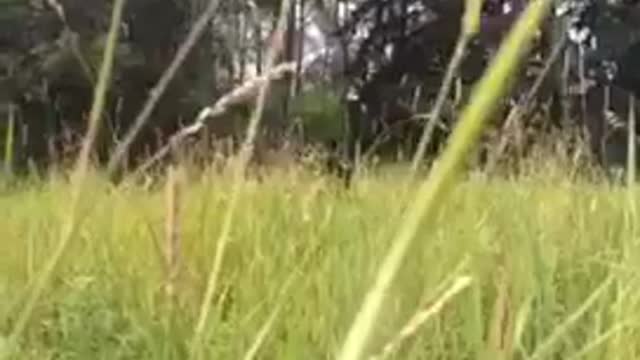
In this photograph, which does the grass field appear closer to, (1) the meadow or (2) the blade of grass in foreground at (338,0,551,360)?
(1) the meadow

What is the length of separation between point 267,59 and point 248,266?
1.59 meters

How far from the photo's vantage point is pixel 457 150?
24cm

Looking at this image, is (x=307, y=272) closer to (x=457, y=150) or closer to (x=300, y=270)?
(x=300, y=270)

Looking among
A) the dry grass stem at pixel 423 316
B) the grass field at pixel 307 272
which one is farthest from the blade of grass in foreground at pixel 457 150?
the grass field at pixel 307 272

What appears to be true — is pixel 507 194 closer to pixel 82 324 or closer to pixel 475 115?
pixel 82 324

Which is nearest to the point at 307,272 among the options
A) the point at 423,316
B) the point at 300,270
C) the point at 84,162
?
the point at 300,270

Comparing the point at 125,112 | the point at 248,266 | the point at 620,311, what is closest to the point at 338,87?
the point at 125,112

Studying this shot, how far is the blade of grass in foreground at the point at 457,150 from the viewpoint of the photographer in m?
0.24

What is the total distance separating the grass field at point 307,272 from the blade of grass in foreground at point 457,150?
2.12 feet

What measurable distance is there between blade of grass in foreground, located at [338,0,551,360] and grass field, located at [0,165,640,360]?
645 mm

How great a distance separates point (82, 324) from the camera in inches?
81.5

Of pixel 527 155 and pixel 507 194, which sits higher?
pixel 507 194

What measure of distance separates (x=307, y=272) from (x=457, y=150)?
5.63 ft

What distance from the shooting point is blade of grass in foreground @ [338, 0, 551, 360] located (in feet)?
0.79
